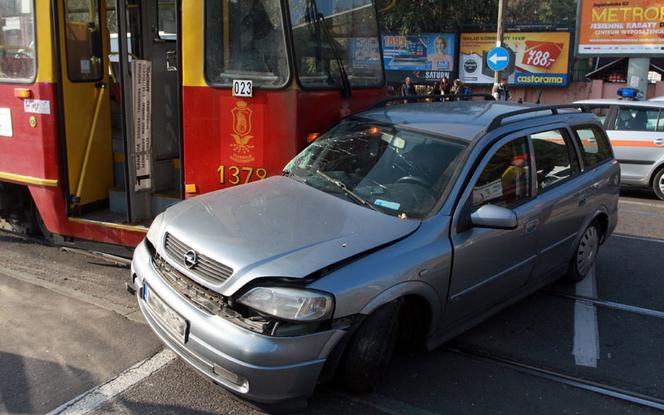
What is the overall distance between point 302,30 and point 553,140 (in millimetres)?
2266

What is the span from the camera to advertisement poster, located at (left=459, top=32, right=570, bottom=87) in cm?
2450

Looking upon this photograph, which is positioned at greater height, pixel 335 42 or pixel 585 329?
pixel 335 42

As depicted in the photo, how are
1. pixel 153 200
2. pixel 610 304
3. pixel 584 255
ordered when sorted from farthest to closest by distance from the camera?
pixel 153 200
pixel 584 255
pixel 610 304

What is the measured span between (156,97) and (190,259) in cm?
333

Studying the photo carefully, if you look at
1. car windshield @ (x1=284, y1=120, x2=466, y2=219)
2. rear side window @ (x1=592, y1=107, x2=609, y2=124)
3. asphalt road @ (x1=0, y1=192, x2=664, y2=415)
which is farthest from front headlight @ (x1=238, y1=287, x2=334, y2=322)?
rear side window @ (x1=592, y1=107, x2=609, y2=124)

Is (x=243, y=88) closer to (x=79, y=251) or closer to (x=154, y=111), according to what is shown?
(x=154, y=111)

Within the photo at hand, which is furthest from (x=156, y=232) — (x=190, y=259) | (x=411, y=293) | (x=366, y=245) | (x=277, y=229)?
(x=411, y=293)

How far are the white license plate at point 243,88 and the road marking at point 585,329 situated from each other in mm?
3174

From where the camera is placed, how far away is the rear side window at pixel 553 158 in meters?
4.68

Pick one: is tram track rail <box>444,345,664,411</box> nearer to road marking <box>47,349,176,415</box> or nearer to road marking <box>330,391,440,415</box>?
road marking <box>330,391,440,415</box>

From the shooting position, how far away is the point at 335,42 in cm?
538

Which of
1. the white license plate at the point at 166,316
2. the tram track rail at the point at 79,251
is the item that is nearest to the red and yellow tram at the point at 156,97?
the tram track rail at the point at 79,251

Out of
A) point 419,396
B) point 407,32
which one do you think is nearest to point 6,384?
point 419,396

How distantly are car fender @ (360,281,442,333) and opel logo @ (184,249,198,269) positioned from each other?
99 cm
